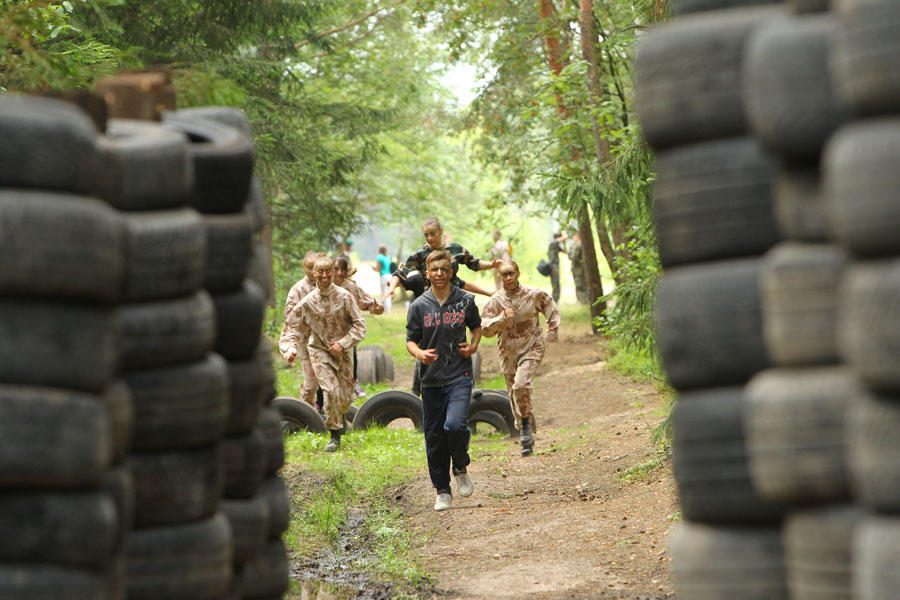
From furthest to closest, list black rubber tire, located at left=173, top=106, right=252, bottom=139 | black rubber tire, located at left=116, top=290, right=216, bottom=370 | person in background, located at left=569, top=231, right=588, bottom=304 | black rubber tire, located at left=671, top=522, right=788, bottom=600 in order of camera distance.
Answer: person in background, located at left=569, top=231, right=588, bottom=304
black rubber tire, located at left=173, top=106, right=252, bottom=139
black rubber tire, located at left=116, top=290, right=216, bottom=370
black rubber tire, located at left=671, top=522, right=788, bottom=600

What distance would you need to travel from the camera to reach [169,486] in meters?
5.49

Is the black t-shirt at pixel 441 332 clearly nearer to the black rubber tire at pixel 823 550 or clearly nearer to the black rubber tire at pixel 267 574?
the black rubber tire at pixel 267 574

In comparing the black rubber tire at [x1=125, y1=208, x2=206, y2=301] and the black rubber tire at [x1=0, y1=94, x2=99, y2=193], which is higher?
the black rubber tire at [x1=0, y1=94, x2=99, y2=193]

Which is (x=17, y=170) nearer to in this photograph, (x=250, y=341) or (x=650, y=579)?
(x=250, y=341)

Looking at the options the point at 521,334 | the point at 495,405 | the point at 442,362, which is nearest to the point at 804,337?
the point at 442,362

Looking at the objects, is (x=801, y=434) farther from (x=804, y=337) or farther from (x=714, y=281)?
Answer: (x=714, y=281)

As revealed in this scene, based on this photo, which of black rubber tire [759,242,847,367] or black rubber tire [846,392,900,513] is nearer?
black rubber tire [846,392,900,513]

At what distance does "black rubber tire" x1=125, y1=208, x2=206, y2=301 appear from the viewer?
542 cm

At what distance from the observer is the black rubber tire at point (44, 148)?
15.6 feet

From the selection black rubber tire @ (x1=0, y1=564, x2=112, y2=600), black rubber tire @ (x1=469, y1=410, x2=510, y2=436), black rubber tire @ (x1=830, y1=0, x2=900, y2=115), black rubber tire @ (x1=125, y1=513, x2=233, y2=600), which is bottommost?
black rubber tire @ (x1=469, y1=410, x2=510, y2=436)

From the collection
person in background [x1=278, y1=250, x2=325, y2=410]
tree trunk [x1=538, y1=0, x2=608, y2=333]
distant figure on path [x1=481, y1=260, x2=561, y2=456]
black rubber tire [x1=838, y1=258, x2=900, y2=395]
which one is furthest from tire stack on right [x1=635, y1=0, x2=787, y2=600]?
tree trunk [x1=538, y1=0, x2=608, y2=333]

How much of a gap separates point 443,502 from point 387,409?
6083 millimetres

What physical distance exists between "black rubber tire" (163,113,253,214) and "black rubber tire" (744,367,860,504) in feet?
7.74

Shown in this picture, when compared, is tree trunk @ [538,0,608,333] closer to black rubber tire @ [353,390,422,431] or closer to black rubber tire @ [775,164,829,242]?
black rubber tire @ [353,390,422,431]
